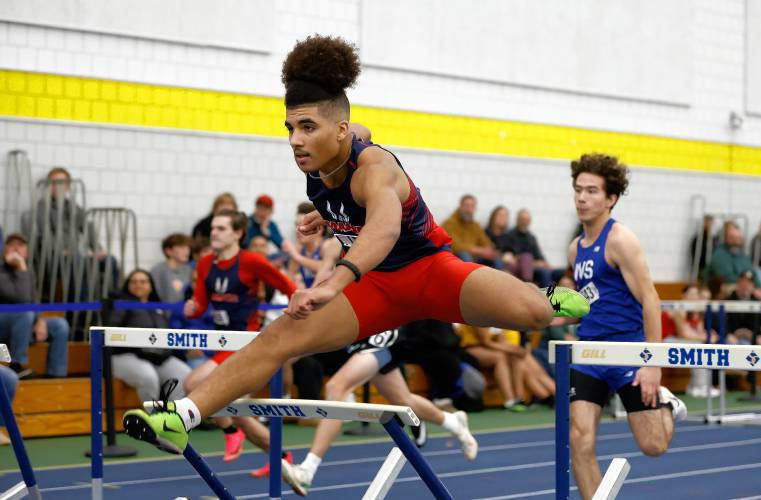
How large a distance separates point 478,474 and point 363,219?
14.0 ft

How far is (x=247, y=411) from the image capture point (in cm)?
494

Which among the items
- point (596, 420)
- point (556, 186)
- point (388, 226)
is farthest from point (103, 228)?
point (388, 226)

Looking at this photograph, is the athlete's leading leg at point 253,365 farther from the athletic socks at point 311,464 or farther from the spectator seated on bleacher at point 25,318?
the spectator seated on bleacher at point 25,318

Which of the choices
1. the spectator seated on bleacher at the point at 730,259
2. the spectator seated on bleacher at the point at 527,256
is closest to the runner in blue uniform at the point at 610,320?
the spectator seated on bleacher at the point at 527,256

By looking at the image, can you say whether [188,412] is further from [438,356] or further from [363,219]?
[438,356]

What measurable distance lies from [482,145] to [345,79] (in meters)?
11.3

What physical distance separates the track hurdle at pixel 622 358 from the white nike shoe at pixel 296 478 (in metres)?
2.91

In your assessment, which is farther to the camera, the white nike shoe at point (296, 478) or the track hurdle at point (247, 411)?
the white nike shoe at point (296, 478)

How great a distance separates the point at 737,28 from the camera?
1884 cm

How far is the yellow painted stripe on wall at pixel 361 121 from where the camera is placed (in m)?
12.1

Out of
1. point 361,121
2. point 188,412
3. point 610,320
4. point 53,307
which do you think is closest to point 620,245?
point 610,320

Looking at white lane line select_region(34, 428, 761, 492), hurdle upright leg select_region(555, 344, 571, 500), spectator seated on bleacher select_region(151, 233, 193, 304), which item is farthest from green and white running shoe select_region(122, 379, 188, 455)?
spectator seated on bleacher select_region(151, 233, 193, 304)

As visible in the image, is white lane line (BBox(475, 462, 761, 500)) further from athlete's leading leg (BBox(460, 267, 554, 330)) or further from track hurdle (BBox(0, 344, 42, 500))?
athlete's leading leg (BBox(460, 267, 554, 330))

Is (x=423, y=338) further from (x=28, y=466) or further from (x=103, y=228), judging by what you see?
(x=28, y=466)
